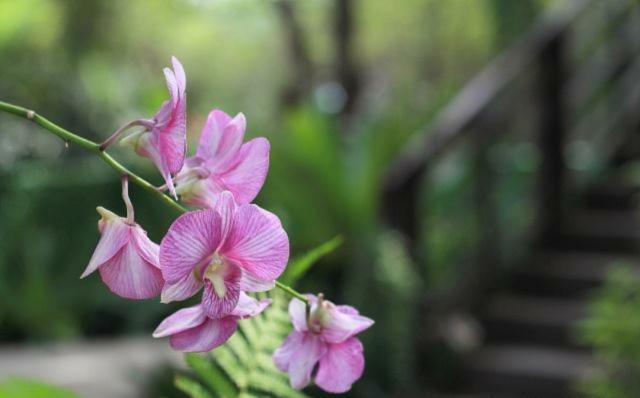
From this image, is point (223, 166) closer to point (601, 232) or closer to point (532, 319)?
point (532, 319)

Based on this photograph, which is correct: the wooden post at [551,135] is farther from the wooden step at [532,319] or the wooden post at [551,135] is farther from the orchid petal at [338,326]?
the orchid petal at [338,326]

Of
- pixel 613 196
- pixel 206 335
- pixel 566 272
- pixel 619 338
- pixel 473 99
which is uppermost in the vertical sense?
pixel 613 196

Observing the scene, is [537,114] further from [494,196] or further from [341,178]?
[341,178]

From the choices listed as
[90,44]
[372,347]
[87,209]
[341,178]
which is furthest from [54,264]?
[90,44]

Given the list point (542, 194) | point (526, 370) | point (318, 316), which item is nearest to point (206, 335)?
point (318, 316)

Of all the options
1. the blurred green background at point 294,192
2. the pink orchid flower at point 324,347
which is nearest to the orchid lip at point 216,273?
the pink orchid flower at point 324,347

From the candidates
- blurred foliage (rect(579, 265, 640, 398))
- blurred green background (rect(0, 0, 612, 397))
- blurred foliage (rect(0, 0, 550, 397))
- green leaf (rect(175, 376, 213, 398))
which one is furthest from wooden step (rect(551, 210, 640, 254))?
green leaf (rect(175, 376, 213, 398))

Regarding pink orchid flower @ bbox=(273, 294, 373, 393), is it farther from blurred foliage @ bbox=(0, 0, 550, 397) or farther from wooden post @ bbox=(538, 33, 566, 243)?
wooden post @ bbox=(538, 33, 566, 243)
